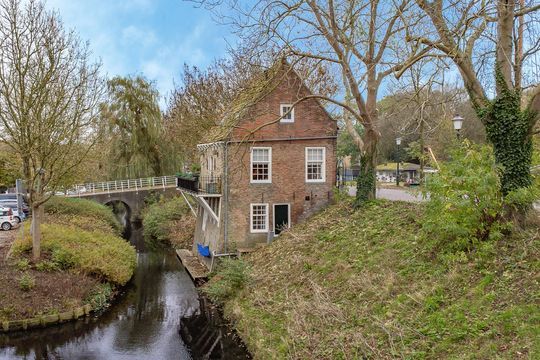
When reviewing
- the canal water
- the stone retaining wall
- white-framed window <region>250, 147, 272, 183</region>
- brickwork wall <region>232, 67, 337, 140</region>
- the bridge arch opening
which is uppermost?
brickwork wall <region>232, 67, 337, 140</region>

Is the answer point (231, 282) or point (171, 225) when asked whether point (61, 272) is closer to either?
point (231, 282)

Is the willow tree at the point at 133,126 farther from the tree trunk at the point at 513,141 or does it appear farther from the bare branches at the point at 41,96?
the tree trunk at the point at 513,141

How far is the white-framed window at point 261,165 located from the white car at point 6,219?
19372mm

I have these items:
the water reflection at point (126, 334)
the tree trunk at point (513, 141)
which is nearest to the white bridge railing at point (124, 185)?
the water reflection at point (126, 334)

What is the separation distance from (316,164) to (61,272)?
1242 centimetres

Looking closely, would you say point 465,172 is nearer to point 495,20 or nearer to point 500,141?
point 500,141

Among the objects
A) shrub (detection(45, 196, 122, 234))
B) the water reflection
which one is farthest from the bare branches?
shrub (detection(45, 196, 122, 234))

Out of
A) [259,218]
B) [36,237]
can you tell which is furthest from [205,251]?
[36,237]

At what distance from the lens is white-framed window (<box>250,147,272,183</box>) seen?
20812mm

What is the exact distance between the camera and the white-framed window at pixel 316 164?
21453mm

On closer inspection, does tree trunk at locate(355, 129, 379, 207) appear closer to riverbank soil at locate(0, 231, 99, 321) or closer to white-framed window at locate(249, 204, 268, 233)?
white-framed window at locate(249, 204, 268, 233)

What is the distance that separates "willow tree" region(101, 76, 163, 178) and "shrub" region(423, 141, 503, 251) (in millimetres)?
33330

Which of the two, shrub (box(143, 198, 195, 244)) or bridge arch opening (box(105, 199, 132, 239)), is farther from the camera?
bridge arch opening (box(105, 199, 132, 239))

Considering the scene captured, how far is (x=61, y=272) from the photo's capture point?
16.8 metres
